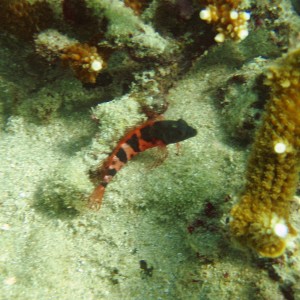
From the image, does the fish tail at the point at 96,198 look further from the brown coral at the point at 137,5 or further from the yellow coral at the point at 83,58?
the brown coral at the point at 137,5

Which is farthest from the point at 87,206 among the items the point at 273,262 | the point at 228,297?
the point at 273,262

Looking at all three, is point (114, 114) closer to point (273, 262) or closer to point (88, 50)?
point (88, 50)

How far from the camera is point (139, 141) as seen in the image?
4.19 metres

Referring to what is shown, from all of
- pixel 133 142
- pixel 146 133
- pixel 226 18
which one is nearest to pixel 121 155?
pixel 133 142

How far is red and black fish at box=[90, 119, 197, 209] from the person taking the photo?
402 centimetres

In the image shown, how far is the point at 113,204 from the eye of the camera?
407cm

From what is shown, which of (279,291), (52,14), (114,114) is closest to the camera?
(279,291)

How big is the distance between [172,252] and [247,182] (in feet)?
4.24

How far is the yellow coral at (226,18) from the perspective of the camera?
4.44m

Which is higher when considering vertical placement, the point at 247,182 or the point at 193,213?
the point at 247,182

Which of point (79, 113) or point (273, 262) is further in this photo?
point (79, 113)

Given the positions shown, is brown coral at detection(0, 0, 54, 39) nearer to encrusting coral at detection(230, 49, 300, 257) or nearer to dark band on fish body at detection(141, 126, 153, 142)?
dark band on fish body at detection(141, 126, 153, 142)

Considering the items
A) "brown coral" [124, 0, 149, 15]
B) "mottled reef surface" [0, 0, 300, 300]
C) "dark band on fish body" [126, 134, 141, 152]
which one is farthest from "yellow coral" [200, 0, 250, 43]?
"dark band on fish body" [126, 134, 141, 152]

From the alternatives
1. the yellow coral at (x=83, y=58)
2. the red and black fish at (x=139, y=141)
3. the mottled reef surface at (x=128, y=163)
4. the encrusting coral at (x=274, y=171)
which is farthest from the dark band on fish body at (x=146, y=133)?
the encrusting coral at (x=274, y=171)
